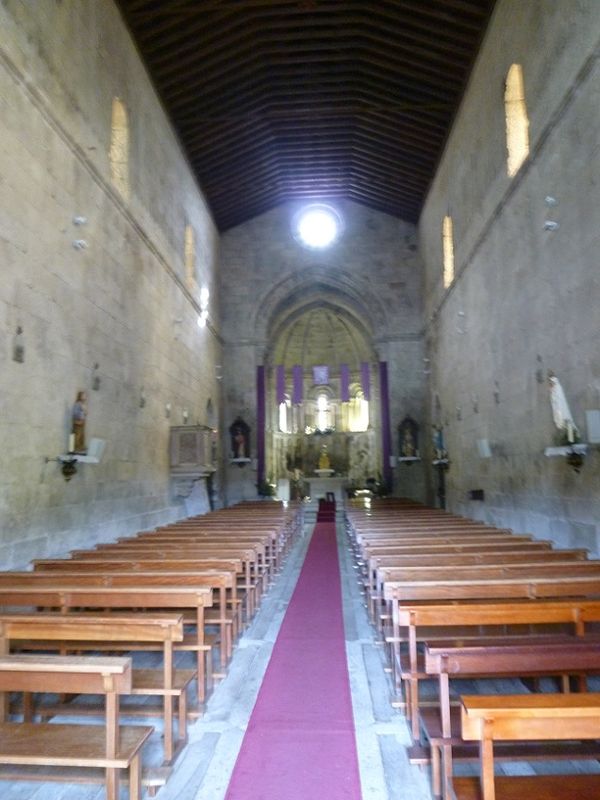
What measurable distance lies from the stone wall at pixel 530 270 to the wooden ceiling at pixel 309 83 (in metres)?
0.96

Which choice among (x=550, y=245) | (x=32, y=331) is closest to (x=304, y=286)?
(x=550, y=245)

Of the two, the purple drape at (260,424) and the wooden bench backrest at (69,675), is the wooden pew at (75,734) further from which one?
the purple drape at (260,424)

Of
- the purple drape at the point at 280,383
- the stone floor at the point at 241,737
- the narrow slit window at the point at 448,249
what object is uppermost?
the narrow slit window at the point at 448,249

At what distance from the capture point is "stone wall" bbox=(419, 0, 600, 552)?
6832mm

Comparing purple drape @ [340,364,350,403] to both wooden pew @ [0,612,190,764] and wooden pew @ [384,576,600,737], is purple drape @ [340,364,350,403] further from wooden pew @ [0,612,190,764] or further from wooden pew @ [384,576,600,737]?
wooden pew @ [0,612,190,764]

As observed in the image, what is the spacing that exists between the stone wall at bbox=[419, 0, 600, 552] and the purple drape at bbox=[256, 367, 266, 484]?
704cm

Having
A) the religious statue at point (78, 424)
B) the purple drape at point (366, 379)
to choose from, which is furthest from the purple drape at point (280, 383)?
the religious statue at point (78, 424)

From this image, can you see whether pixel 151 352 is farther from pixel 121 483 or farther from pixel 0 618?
pixel 0 618

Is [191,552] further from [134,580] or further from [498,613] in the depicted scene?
[498,613]

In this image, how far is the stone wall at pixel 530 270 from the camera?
6832 millimetres

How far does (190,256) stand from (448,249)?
6.28 meters

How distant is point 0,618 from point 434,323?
14922 mm

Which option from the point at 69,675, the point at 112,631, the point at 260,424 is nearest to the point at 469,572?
the point at 112,631

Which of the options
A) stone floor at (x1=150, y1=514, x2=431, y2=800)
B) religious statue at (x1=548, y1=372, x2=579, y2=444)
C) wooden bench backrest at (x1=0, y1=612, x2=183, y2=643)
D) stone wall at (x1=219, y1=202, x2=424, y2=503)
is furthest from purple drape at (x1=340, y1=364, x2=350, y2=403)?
wooden bench backrest at (x1=0, y1=612, x2=183, y2=643)
